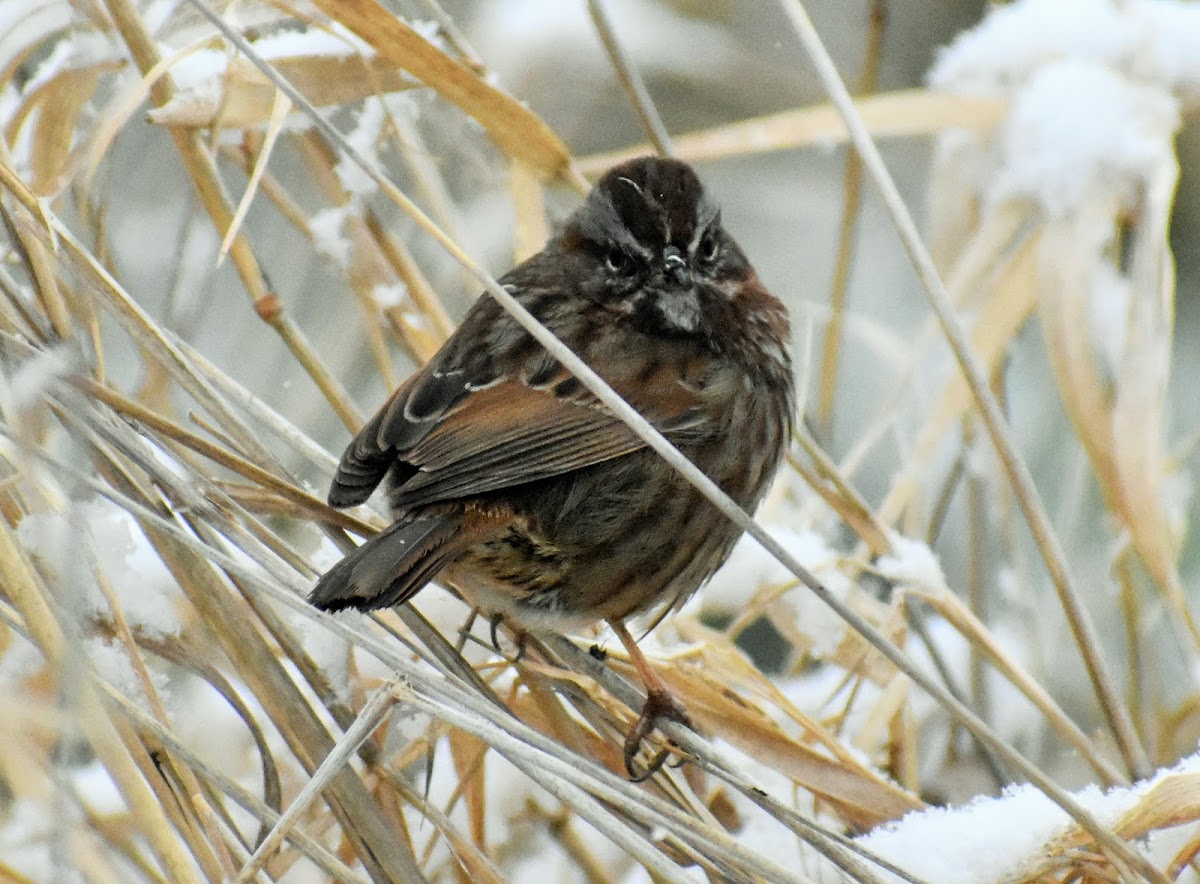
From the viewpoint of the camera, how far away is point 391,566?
194cm

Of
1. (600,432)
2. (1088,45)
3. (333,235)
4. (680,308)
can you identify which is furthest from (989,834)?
(1088,45)

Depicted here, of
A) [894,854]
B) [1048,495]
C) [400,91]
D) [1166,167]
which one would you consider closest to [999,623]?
[1048,495]

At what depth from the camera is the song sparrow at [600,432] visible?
2262mm

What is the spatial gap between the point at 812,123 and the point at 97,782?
1.73 metres

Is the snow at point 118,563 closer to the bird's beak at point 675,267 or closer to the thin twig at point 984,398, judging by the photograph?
the bird's beak at point 675,267

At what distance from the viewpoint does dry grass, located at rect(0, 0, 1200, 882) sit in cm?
176

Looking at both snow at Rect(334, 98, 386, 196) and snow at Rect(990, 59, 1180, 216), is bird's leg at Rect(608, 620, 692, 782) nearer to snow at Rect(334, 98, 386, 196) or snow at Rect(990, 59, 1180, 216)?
snow at Rect(334, 98, 386, 196)

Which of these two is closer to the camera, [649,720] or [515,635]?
[649,720]

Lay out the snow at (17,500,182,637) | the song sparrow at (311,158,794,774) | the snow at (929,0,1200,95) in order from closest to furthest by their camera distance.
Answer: the snow at (17,500,182,637), the song sparrow at (311,158,794,774), the snow at (929,0,1200,95)

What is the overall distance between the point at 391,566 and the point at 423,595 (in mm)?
665

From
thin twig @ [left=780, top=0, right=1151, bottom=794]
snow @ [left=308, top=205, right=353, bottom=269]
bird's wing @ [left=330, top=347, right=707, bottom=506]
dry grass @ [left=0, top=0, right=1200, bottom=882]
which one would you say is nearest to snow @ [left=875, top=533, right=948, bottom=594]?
dry grass @ [left=0, top=0, right=1200, bottom=882]

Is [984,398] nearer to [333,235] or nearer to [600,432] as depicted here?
[600,432]

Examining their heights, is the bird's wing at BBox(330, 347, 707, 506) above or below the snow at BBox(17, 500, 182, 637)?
above

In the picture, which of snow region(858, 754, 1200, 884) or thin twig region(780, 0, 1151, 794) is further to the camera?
thin twig region(780, 0, 1151, 794)
